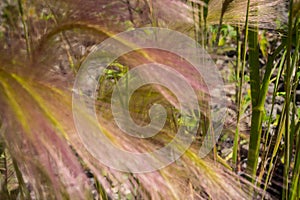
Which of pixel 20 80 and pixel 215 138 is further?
pixel 215 138

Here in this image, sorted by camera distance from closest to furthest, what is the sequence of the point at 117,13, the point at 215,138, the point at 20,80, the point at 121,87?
the point at 20,80 < the point at 117,13 < the point at 121,87 < the point at 215,138

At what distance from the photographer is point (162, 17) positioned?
2.58 feet

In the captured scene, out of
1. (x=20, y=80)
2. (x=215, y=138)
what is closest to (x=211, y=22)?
(x=215, y=138)

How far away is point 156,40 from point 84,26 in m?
0.10

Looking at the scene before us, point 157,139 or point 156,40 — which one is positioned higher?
point 156,40

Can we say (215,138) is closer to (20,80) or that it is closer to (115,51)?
(115,51)

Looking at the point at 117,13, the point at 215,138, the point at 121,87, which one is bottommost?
the point at 215,138

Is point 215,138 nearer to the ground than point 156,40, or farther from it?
nearer to the ground

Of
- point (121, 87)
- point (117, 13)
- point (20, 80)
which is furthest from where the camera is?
point (121, 87)

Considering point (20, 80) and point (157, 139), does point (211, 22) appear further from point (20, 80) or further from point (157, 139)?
point (20, 80)

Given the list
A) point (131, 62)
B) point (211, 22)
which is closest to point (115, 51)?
point (131, 62)

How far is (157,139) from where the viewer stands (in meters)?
0.73

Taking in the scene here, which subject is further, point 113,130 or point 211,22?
point 211,22

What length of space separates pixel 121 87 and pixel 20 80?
277mm
